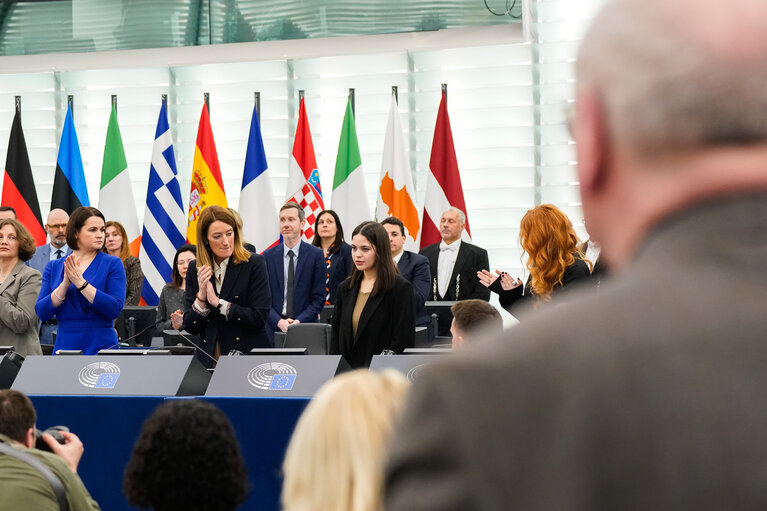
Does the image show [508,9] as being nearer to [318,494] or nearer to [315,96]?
[315,96]

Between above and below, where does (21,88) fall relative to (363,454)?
above

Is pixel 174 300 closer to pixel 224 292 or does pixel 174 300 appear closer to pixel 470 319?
pixel 224 292

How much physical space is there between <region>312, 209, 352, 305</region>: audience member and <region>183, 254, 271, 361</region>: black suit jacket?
5.95ft

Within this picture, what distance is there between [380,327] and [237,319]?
0.76 meters

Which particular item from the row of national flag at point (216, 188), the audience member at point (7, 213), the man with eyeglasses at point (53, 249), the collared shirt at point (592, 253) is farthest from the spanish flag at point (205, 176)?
the collared shirt at point (592, 253)

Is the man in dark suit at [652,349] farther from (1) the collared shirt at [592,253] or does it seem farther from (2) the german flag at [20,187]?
(2) the german flag at [20,187]

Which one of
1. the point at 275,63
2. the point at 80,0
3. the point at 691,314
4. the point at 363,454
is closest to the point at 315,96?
the point at 275,63

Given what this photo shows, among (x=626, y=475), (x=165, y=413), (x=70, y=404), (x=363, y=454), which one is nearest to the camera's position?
(x=626, y=475)

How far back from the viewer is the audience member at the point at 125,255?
7.93 m

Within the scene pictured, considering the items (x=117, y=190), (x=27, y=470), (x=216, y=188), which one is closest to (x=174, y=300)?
(x=216, y=188)

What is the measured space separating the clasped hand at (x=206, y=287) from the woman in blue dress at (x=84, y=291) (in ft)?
1.48

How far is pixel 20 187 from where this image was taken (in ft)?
32.7

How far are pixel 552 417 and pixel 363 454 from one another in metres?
0.82

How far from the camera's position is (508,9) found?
1012 centimetres
